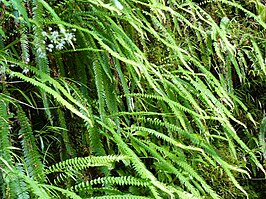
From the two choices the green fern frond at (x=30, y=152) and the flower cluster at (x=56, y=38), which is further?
the flower cluster at (x=56, y=38)

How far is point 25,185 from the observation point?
2.59 ft

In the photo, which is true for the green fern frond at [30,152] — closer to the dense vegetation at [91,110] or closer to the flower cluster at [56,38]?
the dense vegetation at [91,110]

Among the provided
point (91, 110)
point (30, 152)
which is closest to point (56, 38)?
point (91, 110)

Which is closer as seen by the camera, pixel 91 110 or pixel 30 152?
pixel 30 152

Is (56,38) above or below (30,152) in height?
above

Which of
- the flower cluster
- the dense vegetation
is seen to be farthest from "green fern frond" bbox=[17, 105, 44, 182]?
the flower cluster

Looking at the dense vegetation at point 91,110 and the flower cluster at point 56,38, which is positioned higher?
the flower cluster at point 56,38

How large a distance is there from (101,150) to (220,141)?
67 cm

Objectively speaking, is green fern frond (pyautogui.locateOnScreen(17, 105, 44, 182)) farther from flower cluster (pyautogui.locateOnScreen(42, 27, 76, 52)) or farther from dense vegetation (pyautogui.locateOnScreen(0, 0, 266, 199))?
flower cluster (pyautogui.locateOnScreen(42, 27, 76, 52))

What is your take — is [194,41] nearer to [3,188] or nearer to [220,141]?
[220,141]

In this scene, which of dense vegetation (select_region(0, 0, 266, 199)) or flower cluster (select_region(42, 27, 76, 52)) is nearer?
dense vegetation (select_region(0, 0, 266, 199))

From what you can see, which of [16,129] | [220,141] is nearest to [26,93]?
[16,129]

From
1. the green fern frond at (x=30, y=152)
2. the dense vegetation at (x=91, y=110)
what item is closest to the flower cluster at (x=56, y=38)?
the dense vegetation at (x=91, y=110)

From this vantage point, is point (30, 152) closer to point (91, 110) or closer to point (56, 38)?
point (91, 110)
